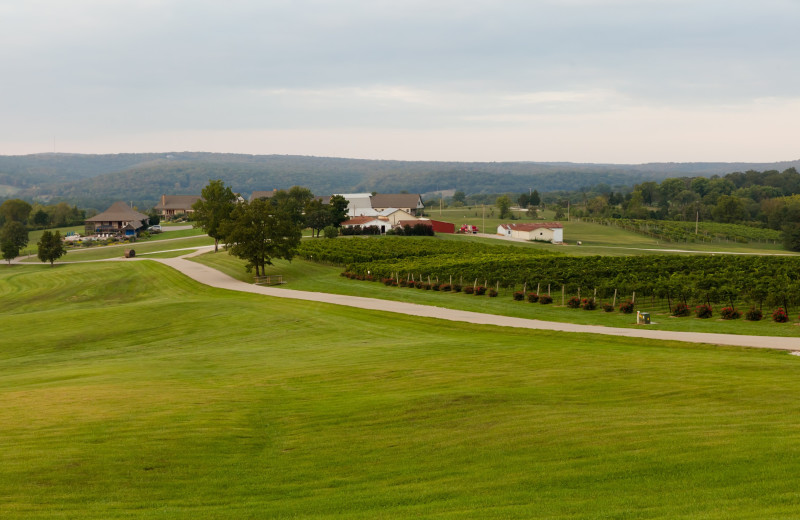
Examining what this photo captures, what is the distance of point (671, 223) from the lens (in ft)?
472

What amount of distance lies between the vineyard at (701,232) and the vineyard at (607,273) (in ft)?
199

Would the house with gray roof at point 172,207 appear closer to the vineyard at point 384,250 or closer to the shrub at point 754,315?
the vineyard at point 384,250

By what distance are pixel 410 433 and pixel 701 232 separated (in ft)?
434

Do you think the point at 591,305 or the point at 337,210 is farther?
the point at 337,210

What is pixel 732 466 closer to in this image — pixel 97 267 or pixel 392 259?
pixel 392 259

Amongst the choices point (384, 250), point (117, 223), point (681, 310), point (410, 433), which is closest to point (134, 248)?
point (117, 223)

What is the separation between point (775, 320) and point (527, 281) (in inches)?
696

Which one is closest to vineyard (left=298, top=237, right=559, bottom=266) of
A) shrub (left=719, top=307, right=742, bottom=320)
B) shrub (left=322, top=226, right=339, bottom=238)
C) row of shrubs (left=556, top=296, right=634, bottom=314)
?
shrub (left=322, top=226, right=339, bottom=238)

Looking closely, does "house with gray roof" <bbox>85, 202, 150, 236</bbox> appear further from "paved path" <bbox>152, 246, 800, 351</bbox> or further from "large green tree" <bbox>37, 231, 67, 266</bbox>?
"paved path" <bbox>152, 246, 800, 351</bbox>

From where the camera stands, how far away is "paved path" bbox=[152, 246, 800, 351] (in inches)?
1081

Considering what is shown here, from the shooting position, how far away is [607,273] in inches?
1884

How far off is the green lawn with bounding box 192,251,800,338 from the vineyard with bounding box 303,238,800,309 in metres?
0.91

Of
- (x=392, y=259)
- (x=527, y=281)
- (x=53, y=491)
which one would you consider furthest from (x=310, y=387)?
(x=392, y=259)

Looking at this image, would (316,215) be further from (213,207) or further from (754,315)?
(754,315)
